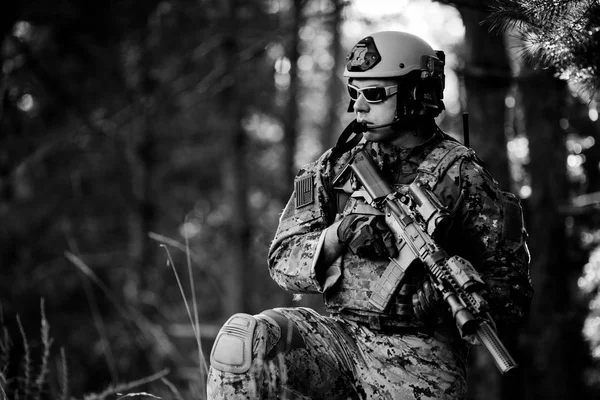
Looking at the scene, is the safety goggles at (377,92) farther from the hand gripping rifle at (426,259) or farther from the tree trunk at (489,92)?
the tree trunk at (489,92)

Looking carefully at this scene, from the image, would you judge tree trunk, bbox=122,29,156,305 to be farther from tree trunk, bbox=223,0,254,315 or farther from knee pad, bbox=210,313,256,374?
knee pad, bbox=210,313,256,374

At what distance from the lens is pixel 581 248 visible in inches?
258

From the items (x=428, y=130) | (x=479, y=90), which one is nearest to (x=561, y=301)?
(x=479, y=90)

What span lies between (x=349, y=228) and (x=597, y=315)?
4.62 m

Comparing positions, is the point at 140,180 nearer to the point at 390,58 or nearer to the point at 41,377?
Answer: the point at 41,377

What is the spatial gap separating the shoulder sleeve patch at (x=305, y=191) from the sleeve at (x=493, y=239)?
651 mm

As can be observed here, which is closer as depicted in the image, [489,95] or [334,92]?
[489,95]

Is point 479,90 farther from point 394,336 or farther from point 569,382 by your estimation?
point 394,336

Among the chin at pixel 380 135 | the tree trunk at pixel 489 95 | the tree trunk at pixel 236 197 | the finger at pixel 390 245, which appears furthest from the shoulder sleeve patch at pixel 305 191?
the tree trunk at pixel 236 197

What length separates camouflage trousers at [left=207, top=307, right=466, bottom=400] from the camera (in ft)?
9.33

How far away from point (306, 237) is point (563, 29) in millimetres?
1483

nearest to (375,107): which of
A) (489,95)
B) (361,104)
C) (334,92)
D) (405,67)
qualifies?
(361,104)

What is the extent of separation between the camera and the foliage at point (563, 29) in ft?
10.3

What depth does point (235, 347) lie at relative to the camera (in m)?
2.84
